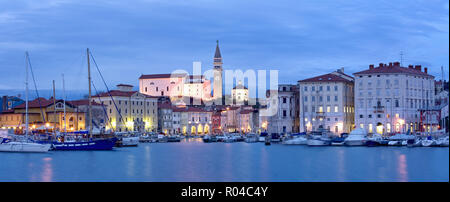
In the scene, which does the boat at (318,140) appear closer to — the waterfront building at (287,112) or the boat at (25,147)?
the waterfront building at (287,112)

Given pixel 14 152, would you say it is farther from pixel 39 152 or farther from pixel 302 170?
pixel 302 170

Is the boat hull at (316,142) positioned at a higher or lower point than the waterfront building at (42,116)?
lower

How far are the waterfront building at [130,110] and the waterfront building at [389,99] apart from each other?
3019 centimetres

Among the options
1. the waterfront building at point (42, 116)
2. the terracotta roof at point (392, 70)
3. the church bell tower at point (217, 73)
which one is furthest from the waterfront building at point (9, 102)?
the church bell tower at point (217, 73)

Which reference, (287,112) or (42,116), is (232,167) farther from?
(42,116)

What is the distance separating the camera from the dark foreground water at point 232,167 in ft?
88.4

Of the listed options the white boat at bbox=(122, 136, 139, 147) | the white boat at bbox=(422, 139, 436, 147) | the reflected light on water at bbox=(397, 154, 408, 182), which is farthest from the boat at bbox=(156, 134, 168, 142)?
the reflected light on water at bbox=(397, 154, 408, 182)

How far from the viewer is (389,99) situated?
57.8 meters

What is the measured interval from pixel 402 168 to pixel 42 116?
41709 mm

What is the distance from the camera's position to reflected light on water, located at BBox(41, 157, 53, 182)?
26.2 m

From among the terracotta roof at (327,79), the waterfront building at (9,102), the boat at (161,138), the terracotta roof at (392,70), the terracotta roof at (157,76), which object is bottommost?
the boat at (161,138)

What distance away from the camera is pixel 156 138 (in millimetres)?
68000

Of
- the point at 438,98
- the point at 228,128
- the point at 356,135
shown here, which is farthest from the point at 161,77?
the point at 356,135

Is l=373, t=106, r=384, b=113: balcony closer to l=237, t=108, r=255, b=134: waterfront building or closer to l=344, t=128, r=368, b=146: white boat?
l=344, t=128, r=368, b=146: white boat
